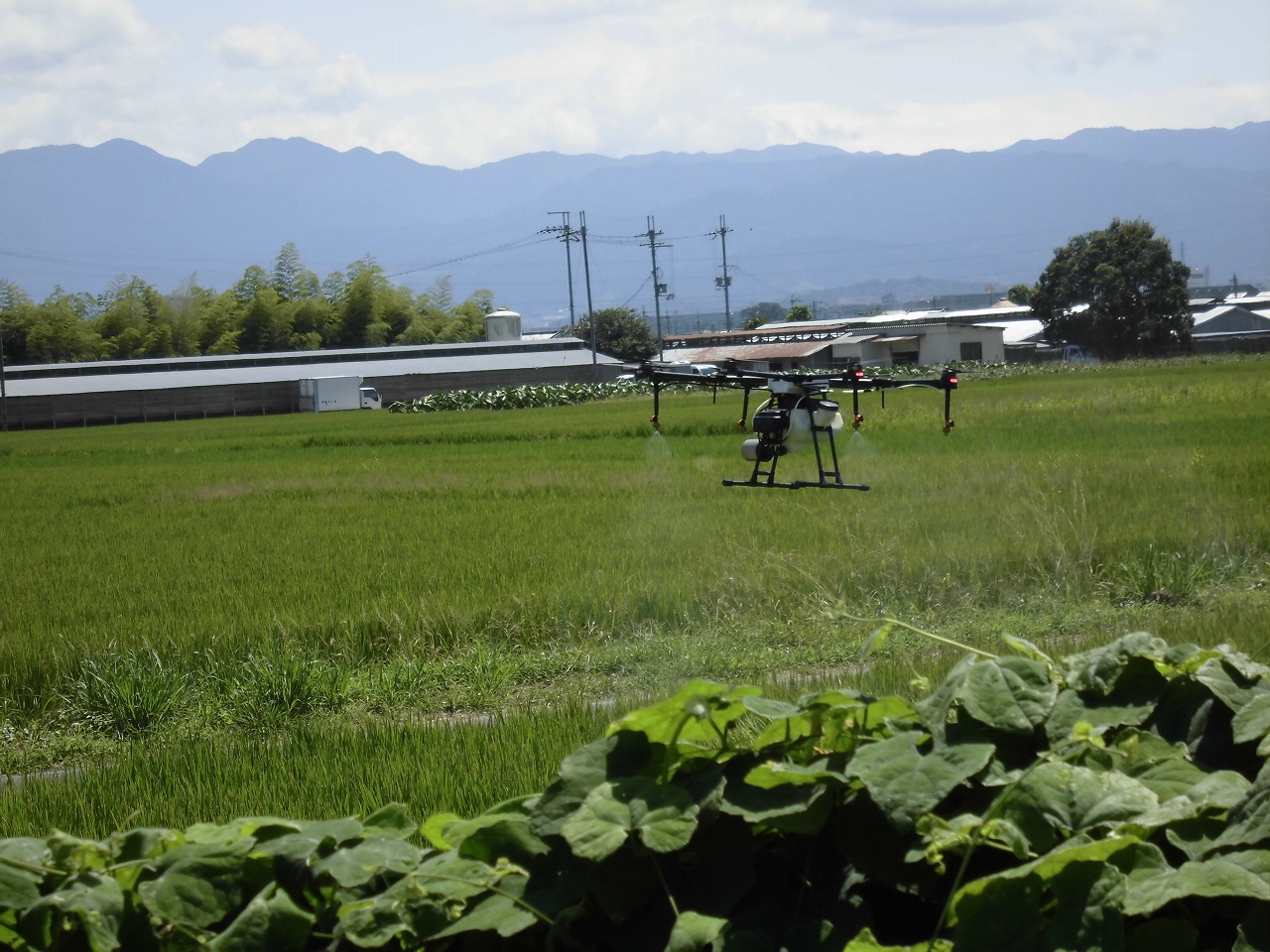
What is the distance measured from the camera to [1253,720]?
1.80 meters

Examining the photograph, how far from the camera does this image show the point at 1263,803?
159cm

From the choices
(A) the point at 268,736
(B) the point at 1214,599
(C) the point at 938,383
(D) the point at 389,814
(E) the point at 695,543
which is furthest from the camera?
(E) the point at 695,543

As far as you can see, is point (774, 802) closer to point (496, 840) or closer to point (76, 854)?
point (496, 840)

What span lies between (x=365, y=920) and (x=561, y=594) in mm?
7265

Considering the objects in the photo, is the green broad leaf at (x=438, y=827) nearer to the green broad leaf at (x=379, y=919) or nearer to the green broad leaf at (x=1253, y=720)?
the green broad leaf at (x=379, y=919)

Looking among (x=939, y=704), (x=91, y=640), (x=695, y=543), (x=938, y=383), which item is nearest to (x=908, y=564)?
(x=695, y=543)

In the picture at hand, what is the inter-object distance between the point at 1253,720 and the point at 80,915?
168 cm

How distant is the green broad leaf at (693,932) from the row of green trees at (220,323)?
297 ft

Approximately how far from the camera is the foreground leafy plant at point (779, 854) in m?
1.52

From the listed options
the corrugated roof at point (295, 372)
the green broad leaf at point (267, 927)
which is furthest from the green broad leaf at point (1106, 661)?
the corrugated roof at point (295, 372)

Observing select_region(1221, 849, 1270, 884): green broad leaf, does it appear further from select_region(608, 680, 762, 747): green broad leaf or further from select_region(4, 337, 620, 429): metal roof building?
select_region(4, 337, 620, 429): metal roof building

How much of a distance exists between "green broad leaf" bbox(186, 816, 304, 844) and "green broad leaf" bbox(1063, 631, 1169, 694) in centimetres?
127

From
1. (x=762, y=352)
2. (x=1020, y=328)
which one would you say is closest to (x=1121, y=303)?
(x=1020, y=328)

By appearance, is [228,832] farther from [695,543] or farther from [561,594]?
[695,543]
